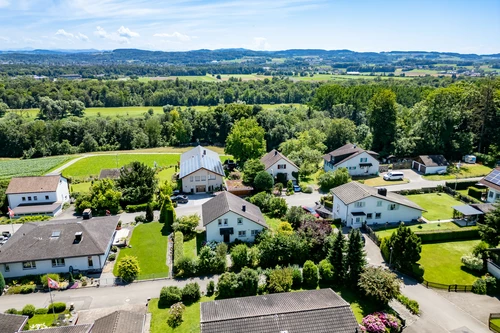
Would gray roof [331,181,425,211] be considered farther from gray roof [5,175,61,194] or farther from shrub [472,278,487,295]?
gray roof [5,175,61,194]

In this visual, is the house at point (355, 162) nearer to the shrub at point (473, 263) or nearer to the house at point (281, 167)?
the house at point (281, 167)

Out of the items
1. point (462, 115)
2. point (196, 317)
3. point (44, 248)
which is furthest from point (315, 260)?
point (462, 115)

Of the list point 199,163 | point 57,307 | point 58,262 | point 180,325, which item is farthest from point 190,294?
point 199,163

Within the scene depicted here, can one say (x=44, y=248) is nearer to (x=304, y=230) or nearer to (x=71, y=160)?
(x=304, y=230)

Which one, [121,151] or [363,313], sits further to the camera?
[121,151]

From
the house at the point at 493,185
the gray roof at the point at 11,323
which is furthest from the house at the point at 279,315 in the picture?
the house at the point at 493,185

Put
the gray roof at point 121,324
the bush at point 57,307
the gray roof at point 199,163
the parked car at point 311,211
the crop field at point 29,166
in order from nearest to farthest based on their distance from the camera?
the gray roof at point 121,324 → the bush at point 57,307 → the parked car at point 311,211 → the gray roof at point 199,163 → the crop field at point 29,166
